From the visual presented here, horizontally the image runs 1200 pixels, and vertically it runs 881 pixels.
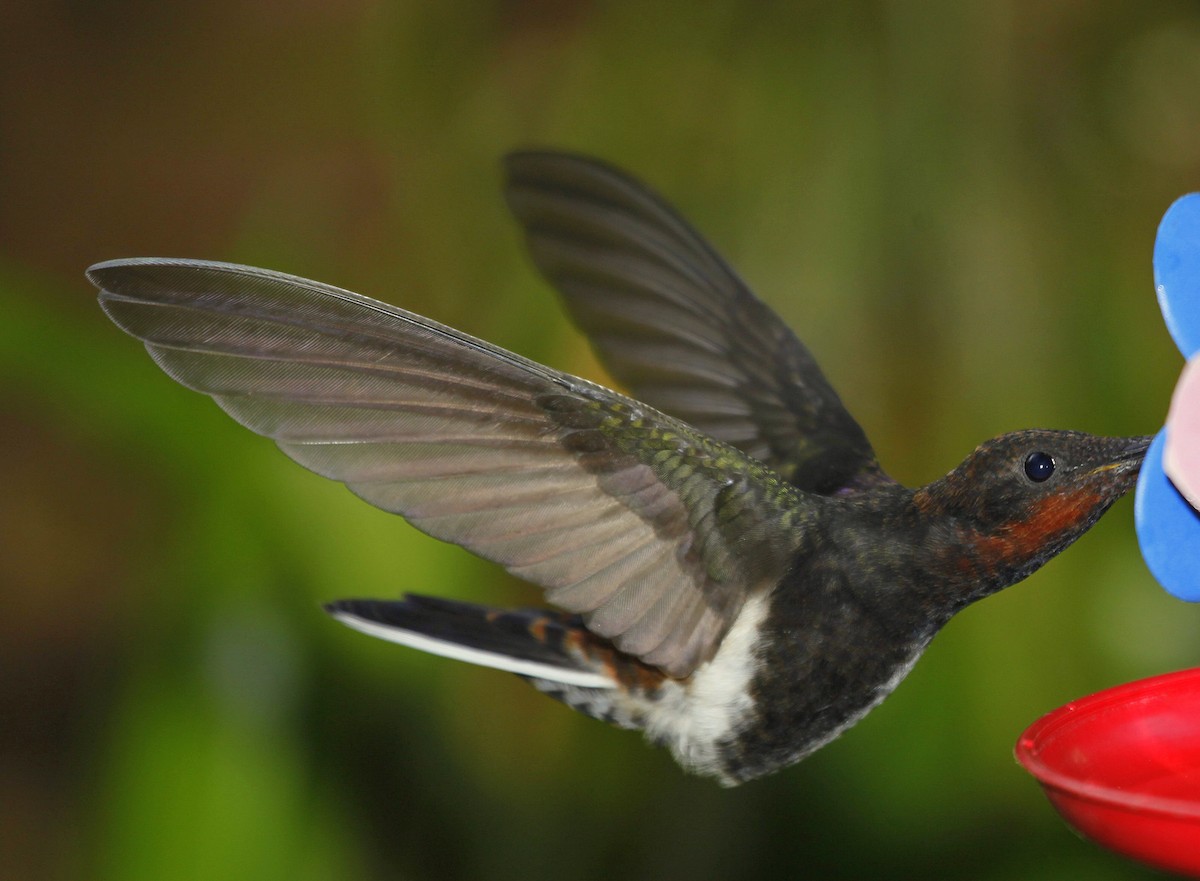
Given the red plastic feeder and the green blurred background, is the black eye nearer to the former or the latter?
the red plastic feeder

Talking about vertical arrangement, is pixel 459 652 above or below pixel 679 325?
below

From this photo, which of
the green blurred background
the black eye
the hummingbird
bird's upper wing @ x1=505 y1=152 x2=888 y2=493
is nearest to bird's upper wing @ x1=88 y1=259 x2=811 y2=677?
the hummingbird

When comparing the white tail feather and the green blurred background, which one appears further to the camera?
the green blurred background

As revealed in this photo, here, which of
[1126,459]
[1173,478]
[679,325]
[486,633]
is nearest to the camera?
[1173,478]

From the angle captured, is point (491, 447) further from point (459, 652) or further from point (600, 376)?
point (600, 376)

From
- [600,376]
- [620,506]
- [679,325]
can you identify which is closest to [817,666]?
[620,506]

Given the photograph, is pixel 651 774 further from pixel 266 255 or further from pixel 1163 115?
pixel 1163 115

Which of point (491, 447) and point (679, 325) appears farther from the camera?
point (679, 325)
